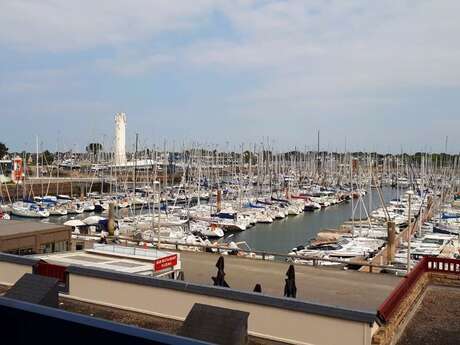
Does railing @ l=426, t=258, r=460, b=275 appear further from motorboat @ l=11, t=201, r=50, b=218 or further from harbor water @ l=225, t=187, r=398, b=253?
motorboat @ l=11, t=201, r=50, b=218

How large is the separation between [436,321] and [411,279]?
132 cm

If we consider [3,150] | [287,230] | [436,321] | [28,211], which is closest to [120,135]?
[3,150]

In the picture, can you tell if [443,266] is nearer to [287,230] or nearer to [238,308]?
[238,308]

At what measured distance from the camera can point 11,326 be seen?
5004 millimetres

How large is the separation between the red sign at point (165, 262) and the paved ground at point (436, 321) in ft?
23.1

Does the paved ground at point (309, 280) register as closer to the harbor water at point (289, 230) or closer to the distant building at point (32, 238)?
the distant building at point (32, 238)

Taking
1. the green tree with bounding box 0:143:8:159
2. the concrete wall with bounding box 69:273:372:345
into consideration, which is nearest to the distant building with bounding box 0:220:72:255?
the concrete wall with bounding box 69:273:372:345

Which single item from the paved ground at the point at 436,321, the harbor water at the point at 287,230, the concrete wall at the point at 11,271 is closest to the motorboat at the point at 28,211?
the harbor water at the point at 287,230

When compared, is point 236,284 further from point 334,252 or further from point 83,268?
point 334,252

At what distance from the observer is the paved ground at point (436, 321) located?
10188 millimetres

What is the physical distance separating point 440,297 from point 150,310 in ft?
25.4

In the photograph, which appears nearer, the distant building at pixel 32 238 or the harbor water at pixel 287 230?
the distant building at pixel 32 238

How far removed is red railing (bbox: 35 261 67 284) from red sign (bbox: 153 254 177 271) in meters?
2.89

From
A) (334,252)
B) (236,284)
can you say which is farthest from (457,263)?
(334,252)
